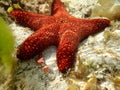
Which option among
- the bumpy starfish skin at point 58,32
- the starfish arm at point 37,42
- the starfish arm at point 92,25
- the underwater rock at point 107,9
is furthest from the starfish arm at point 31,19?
the underwater rock at point 107,9

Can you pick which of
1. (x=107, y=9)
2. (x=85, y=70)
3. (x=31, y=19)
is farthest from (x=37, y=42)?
(x=107, y=9)

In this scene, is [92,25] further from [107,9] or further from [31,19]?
[31,19]

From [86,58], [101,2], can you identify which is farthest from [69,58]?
[101,2]

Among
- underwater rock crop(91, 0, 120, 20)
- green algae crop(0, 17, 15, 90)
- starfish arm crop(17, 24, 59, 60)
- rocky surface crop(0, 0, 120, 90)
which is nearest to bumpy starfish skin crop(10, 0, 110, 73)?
starfish arm crop(17, 24, 59, 60)

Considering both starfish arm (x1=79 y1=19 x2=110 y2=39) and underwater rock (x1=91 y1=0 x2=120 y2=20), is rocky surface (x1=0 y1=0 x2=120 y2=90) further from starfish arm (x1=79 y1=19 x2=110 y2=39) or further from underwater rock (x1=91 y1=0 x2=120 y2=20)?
underwater rock (x1=91 y1=0 x2=120 y2=20)

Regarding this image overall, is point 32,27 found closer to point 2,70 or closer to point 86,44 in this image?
point 86,44

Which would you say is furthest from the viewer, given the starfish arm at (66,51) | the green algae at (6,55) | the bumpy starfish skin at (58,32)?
the bumpy starfish skin at (58,32)

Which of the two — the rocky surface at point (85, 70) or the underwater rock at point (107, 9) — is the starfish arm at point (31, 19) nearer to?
the rocky surface at point (85, 70)

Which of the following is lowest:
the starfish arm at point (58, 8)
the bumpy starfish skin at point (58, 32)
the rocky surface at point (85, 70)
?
the rocky surface at point (85, 70)
